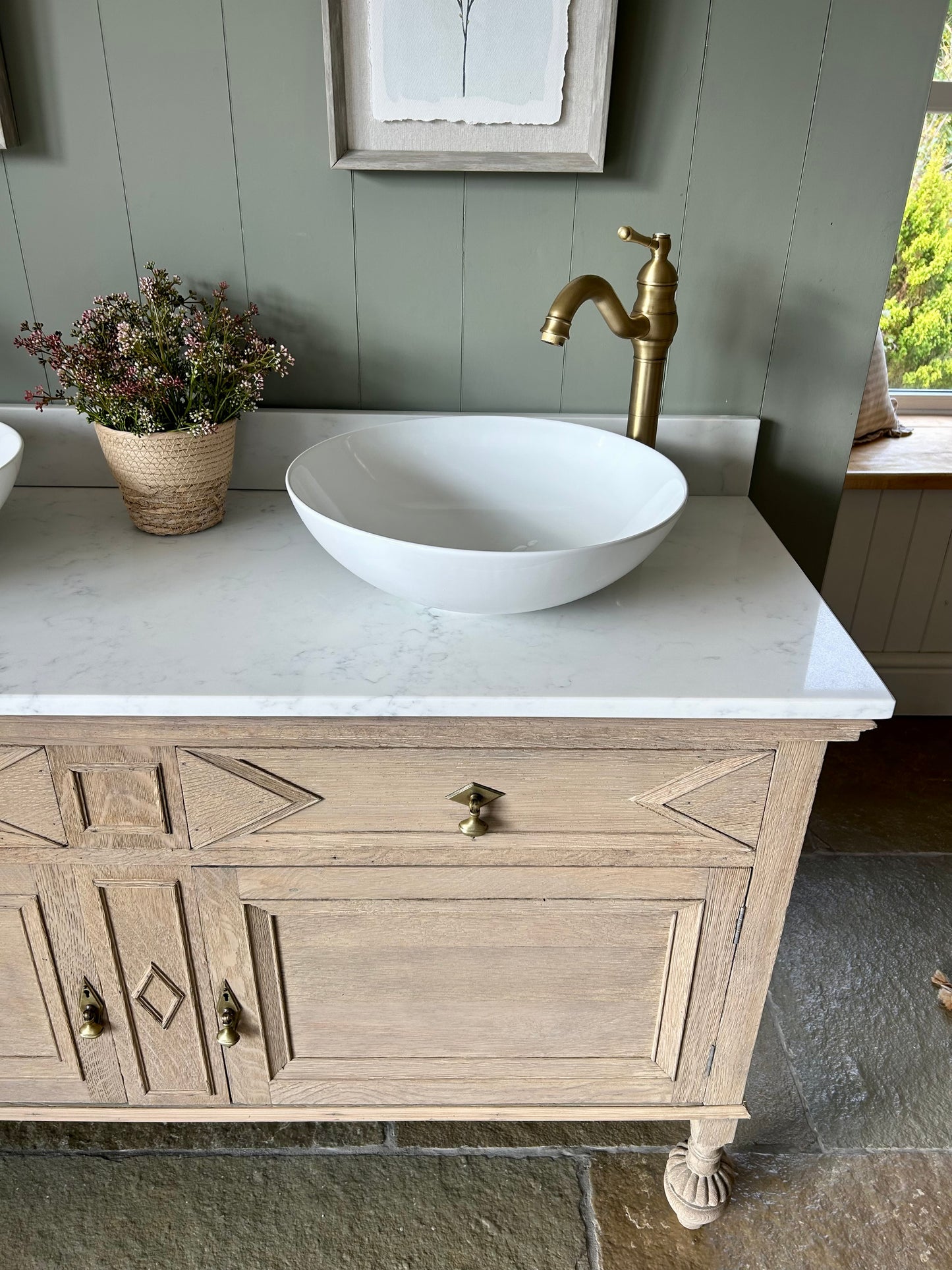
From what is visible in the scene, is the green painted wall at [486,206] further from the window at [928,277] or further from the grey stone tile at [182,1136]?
the grey stone tile at [182,1136]

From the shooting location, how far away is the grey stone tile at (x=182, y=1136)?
4.16ft

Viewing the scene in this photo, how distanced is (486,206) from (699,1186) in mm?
1241

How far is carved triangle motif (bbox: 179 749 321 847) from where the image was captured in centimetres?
87

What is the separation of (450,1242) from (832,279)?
1.30 meters

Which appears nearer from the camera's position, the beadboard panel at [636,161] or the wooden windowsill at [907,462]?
the beadboard panel at [636,161]

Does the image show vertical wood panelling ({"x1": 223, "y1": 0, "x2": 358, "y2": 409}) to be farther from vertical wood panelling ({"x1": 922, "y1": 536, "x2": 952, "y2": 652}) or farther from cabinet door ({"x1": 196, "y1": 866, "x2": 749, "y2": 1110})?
vertical wood panelling ({"x1": 922, "y1": 536, "x2": 952, "y2": 652})

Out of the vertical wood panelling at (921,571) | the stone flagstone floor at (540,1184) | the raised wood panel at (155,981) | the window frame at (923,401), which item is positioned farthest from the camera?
the window frame at (923,401)

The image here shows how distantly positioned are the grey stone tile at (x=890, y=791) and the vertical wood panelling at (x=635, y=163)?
1.07m

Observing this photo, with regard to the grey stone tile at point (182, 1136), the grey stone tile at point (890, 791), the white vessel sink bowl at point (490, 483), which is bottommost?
the grey stone tile at point (182, 1136)

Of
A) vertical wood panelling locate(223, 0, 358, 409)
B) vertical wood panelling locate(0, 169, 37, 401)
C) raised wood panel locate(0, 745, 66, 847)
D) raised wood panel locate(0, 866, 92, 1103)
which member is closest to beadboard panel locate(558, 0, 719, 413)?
vertical wood panelling locate(223, 0, 358, 409)

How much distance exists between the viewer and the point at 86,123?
43.0 inches

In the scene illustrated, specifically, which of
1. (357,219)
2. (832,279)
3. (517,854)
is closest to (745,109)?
(832,279)

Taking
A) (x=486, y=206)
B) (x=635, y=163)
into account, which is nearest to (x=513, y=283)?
(x=486, y=206)

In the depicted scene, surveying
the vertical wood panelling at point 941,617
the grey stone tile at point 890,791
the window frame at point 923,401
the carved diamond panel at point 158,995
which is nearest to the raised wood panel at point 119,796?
the carved diamond panel at point 158,995
